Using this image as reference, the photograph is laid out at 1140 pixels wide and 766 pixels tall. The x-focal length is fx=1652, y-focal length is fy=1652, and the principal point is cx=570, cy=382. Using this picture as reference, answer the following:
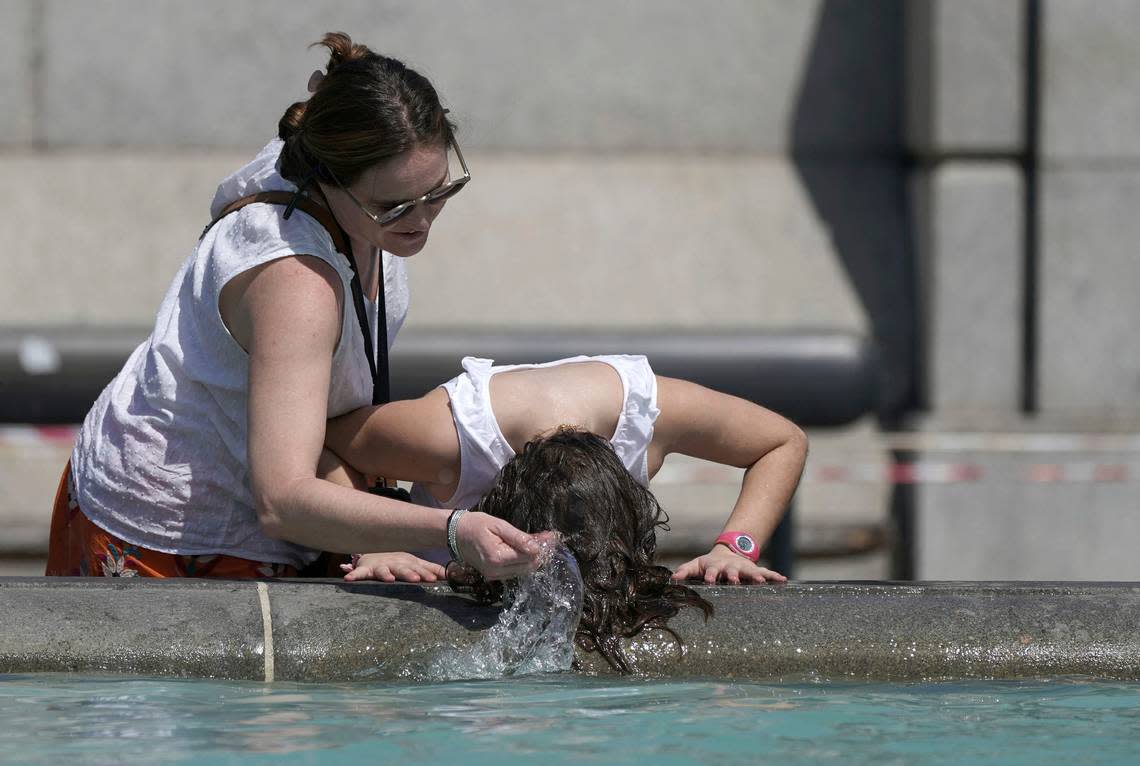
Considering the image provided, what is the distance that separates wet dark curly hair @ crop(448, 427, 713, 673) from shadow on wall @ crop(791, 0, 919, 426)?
5115 mm

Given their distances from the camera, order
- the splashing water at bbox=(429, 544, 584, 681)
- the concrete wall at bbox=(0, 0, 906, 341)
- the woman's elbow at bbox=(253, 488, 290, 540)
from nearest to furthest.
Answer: the woman's elbow at bbox=(253, 488, 290, 540), the splashing water at bbox=(429, 544, 584, 681), the concrete wall at bbox=(0, 0, 906, 341)

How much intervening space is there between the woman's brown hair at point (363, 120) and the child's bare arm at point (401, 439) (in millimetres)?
433

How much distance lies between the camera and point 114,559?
3117 millimetres

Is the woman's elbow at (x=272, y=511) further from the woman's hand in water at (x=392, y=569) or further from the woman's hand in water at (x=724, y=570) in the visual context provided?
the woman's hand in water at (x=724, y=570)

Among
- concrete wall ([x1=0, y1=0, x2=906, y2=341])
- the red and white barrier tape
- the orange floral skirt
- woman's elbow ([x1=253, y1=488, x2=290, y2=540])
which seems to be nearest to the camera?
woman's elbow ([x1=253, y1=488, x2=290, y2=540])

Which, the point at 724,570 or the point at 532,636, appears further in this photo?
the point at 724,570

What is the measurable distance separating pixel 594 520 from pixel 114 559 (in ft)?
3.06

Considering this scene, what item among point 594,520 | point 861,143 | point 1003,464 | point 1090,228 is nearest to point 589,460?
point 594,520

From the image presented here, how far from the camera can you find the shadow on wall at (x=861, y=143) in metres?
7.89

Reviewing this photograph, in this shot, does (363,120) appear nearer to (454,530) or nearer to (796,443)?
(454,530)

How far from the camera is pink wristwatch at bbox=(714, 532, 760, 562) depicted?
124 inches

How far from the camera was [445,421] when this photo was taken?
301cm

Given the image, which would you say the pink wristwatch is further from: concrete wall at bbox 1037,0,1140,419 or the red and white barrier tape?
concrete wall at bbox 1037,0,1140,419

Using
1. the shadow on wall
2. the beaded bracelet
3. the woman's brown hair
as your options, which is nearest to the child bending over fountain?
the beaded bracelet
